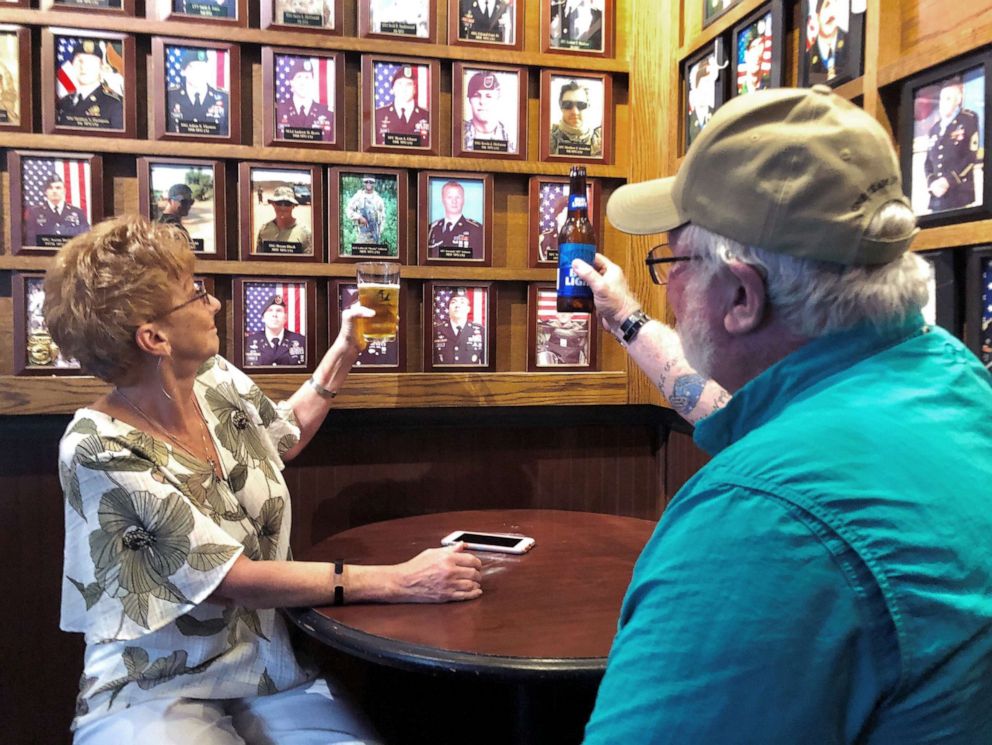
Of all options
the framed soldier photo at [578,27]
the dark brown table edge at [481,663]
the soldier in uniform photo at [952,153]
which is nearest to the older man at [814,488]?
the dark brown table edge at [481,663]

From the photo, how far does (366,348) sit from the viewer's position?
2.48 meters

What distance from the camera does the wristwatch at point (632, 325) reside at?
1.94 meters

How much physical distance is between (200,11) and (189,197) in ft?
1.88

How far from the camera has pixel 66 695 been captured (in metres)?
2.32

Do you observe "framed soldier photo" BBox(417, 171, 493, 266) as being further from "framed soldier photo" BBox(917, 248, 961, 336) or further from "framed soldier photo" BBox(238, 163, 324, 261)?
"framed soldier photo" BBox(917, 248, 961, 336)

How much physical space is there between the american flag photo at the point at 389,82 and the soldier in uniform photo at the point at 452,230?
0.30 meters

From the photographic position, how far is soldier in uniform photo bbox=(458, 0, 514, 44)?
8.30 feet

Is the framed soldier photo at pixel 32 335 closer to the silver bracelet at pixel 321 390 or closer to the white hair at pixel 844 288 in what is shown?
the silver bracelet at pixel 321 390

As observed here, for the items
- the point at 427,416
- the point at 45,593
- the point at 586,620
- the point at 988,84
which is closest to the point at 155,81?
the point at 427,416

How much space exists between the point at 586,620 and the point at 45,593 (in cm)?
180

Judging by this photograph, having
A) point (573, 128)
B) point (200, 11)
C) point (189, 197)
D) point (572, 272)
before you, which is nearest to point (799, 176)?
point (572, 272)

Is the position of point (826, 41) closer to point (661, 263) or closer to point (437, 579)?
point (661, 263)

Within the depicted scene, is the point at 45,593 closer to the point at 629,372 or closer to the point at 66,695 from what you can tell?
the point at 66,695

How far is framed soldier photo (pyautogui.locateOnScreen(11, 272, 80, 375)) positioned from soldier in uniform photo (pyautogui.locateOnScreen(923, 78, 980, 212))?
2345 mm
